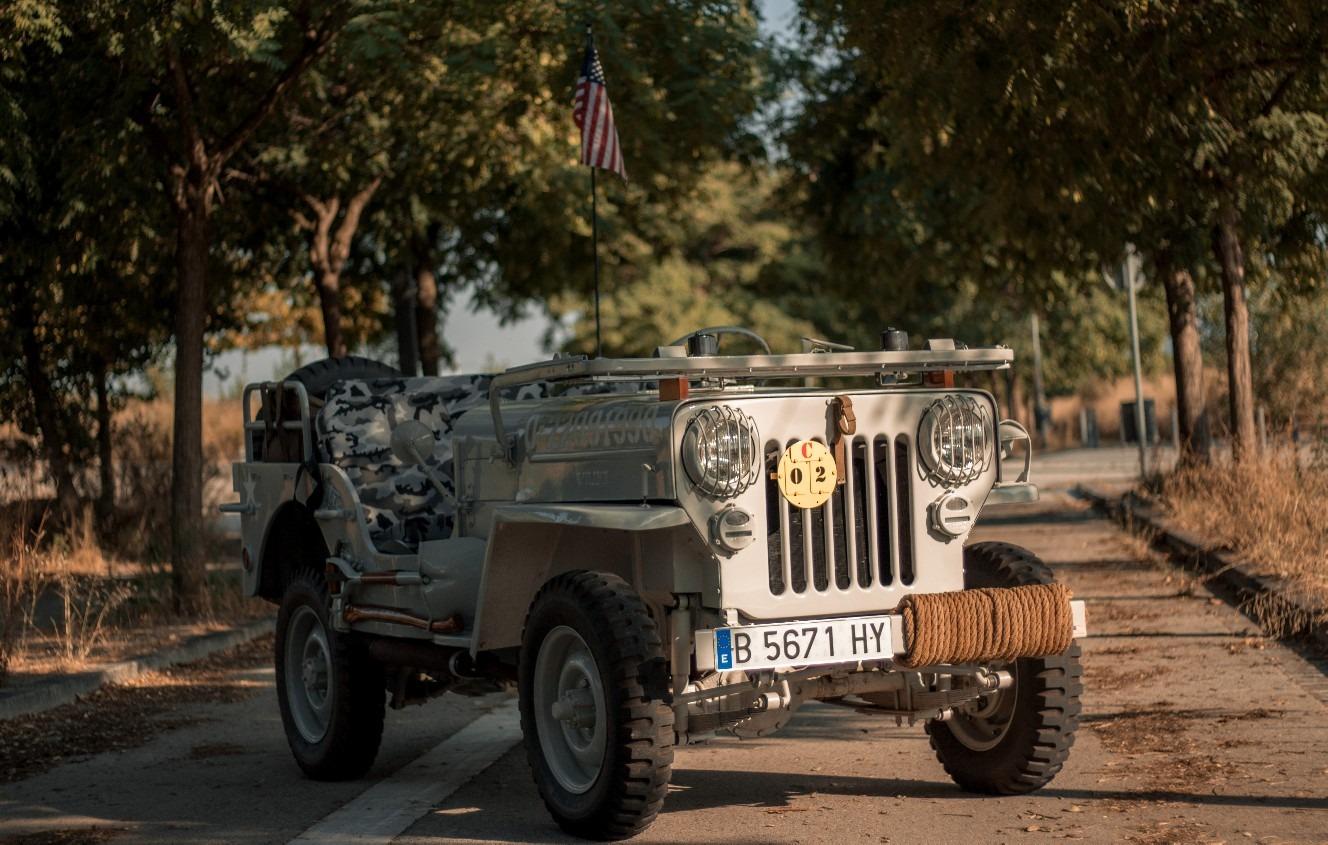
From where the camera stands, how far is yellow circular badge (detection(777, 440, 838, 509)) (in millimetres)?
6242

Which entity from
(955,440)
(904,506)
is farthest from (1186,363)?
(904,506)

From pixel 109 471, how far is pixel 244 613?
638 centimetres

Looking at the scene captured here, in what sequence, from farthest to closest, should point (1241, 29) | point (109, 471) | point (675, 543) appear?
point (109, 471)
point (1241, 29)
point (675, 543)

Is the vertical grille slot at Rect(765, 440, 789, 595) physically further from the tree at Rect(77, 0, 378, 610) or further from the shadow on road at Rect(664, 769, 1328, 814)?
the tree at Rect(77, 0, 378, 610)

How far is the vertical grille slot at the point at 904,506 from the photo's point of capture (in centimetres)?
650

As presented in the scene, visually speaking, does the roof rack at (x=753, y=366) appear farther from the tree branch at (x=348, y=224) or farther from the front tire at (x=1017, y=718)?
the tree branch at (x=348, y=224)

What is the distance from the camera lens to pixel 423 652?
24.7 feet

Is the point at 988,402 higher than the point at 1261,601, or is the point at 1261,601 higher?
the point at 988,402

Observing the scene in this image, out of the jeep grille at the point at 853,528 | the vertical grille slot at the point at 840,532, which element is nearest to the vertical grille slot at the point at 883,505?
the jeep grille at the point at 853,528

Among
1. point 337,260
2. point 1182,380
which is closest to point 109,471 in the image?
point 337,260

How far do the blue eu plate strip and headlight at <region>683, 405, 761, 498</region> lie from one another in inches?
18.9

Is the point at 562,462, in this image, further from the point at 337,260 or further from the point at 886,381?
the point at 337,260

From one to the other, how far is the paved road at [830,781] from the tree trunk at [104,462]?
1002 centimetres

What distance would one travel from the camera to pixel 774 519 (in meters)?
6.27
